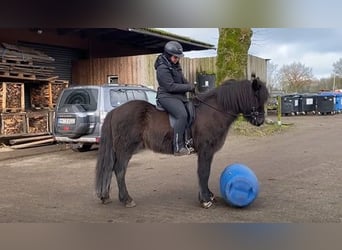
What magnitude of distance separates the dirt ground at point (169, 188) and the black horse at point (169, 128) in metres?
0.47

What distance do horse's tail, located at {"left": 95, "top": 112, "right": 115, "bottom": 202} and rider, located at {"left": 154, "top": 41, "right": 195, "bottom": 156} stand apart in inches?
37.3

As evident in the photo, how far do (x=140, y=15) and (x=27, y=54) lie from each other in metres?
13.2

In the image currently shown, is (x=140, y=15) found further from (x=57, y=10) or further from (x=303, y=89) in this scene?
(x=303, y=89)

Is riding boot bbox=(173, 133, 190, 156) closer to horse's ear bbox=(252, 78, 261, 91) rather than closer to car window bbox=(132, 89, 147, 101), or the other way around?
horse's ear bbox=(252, 78, 261, 91)

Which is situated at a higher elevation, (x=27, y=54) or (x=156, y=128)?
(x=27, y=54)

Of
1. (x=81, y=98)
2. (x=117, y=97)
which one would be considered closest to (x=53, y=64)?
(x=81, y=98)

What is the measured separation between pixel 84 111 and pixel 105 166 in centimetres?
513

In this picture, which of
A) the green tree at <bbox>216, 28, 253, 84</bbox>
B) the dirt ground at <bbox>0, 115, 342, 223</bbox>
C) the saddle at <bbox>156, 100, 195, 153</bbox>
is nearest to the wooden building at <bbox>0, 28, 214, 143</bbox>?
the dirt ground at <bbox>0, 115, 342, 223</bbox>

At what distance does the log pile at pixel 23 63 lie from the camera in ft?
43.8

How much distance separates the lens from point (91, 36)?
17906 millimetres

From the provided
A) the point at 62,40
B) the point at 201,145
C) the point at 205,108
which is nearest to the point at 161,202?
the point at 201,145

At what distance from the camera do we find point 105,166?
6.02m

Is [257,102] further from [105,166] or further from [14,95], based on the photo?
[14,95]

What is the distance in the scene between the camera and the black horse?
590 cm
